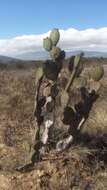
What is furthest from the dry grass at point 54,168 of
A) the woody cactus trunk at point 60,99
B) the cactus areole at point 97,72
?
the cactus areole at point 97,72

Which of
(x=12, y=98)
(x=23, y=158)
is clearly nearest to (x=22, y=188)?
(x=23, y=158)

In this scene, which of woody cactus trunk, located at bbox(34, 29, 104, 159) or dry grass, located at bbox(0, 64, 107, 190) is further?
woody cactus trunk, located at bbox(34, 29, 104, 159)

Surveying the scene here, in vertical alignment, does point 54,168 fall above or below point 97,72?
below

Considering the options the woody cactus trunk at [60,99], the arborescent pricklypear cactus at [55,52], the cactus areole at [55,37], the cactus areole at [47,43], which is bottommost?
the woody cactus trunk at [60,99]

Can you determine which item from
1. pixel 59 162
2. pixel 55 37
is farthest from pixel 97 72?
pixel 59 162

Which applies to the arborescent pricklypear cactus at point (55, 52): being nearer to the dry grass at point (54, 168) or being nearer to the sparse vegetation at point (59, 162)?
the sparse vegetation at point (59, 162)

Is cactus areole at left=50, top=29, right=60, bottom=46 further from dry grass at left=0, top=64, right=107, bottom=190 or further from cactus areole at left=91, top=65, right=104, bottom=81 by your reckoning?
dry grass at left=0, top=64, right=107, bottom=190

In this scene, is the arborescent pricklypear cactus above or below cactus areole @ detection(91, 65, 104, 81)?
above

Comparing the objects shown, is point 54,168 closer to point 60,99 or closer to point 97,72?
point 60,99

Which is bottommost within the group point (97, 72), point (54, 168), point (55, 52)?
point (54, 168)

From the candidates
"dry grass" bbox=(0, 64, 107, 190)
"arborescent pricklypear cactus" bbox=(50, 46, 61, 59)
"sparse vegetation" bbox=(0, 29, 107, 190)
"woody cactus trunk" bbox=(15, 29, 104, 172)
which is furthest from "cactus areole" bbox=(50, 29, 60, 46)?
"dry grass" bbox=(0, 64, 107, 190)

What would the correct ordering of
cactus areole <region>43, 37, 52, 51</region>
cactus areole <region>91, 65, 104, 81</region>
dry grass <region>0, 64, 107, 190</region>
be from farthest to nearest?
cactus areole <region>43, 37, 52, 51</region>
cactus areole <region>91, 65, 104, 81</region>
dry grass <region>0, 64, 107, 190</region>

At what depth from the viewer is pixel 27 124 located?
567 cm

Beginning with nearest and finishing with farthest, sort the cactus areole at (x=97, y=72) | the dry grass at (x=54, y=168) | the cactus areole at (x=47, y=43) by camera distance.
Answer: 1. the dry grass at (x=54, y=168)
2. the cactus areole at (x=97, y=72)
3. the cactus areole at (x=47, y=43)
